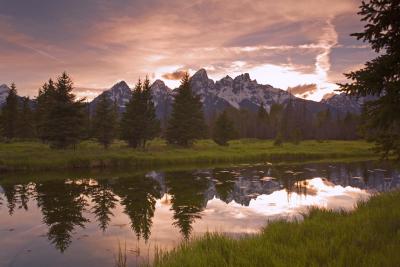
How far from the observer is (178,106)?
192ft

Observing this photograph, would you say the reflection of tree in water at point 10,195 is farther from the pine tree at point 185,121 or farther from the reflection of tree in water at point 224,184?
the pine tree at point 185,121

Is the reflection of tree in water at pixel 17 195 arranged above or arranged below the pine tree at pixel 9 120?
below

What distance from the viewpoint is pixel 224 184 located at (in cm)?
2827

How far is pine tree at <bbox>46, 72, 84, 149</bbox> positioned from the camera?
43125 millimetres

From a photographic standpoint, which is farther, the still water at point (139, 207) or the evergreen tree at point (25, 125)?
the evergreen tree at point (25, 125)

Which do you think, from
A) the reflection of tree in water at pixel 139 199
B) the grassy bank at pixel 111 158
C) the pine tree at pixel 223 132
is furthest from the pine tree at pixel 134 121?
the reflection of tree in water at pixel 139 199

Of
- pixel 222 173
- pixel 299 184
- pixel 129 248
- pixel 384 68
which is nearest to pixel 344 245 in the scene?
pixel 384 68

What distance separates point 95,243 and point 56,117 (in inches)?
1343

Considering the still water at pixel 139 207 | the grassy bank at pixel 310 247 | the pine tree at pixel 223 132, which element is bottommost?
the still water at pixel 139 207

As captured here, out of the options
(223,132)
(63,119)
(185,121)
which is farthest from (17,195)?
(223,132)

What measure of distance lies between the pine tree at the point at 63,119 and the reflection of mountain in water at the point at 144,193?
15.1 meters

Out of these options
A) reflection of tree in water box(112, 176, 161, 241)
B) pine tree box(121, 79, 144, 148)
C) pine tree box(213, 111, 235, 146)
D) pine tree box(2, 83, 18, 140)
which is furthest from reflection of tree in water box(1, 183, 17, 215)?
pine tree box(2, 83, 18, 140)

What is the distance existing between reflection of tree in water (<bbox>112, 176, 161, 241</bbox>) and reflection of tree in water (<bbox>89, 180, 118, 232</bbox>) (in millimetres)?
568

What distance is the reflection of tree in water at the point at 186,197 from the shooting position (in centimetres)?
1608
